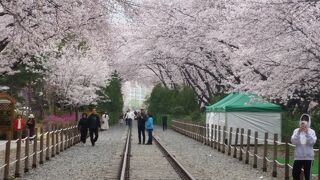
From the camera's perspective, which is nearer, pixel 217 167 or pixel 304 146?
pixel 304 146

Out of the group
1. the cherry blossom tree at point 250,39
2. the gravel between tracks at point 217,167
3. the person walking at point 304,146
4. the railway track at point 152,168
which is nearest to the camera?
the person walking at point 304,146

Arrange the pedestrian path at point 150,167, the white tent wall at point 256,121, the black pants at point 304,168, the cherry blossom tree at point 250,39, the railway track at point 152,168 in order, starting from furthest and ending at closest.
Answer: the white tent wall at point 256,121 → the cherry blossom tree at point 250,39 → the pedestrian path at point 150,167 → the railway track at point 152,168 → the black pants at point 304,168

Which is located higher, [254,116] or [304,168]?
[254,116]

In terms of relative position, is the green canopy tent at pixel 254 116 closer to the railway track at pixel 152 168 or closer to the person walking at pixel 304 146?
the railway track at pixel 152 168

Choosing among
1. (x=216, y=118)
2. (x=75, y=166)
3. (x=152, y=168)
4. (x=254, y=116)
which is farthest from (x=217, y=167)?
(x=216, y=118)

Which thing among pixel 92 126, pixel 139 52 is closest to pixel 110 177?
pixel 92 126

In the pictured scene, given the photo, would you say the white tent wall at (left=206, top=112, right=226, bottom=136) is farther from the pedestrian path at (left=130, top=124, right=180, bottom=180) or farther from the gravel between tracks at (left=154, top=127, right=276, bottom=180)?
the pedestrian path at (left=130, top=124, right=180, bottom=180)

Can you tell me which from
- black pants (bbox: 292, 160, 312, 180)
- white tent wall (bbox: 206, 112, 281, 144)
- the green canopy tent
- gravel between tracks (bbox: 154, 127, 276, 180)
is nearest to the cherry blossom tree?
the green canopy tent

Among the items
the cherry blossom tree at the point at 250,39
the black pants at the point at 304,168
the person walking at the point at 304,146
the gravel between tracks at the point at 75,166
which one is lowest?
the gravel between tracks at the point at 75,166

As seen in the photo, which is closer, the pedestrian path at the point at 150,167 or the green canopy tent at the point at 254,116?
the pedestrian path at the point at 150,167

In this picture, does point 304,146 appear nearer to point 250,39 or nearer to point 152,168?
point 152,168

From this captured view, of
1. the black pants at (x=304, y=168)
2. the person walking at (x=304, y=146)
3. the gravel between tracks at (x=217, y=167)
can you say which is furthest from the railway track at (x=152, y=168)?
the person walking at (x=304, y=146)

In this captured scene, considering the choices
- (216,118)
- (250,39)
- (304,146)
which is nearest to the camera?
(304,146)

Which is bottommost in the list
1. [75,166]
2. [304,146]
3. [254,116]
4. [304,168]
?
[75,166]
